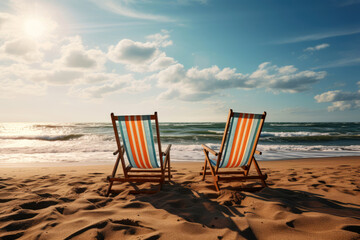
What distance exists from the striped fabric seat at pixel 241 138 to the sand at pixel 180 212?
545mm

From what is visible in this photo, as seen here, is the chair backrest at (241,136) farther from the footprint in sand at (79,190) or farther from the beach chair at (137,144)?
the footprint in sand at (79,190)

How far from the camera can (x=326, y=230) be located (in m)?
1.72

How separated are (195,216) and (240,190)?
1114 mm

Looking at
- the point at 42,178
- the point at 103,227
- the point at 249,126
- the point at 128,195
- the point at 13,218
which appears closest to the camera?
the point at 103,227

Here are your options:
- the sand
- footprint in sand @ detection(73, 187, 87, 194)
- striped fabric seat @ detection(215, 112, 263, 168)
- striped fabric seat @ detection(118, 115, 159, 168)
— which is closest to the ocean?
footprint in sand @ detection(73, 187, 87, 194)

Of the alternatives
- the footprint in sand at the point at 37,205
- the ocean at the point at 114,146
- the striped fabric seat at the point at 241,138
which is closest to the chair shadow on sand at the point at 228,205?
the striped fabric seat at the point at 241,138

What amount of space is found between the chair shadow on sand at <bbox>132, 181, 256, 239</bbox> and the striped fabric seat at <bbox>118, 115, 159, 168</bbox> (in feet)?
1.95

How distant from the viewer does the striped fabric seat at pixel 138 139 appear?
301 centimetres

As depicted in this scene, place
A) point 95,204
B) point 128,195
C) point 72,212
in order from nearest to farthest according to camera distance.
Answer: point 72,212, point 95,204, point 128,195

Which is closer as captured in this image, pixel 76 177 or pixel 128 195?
pixel 128 195

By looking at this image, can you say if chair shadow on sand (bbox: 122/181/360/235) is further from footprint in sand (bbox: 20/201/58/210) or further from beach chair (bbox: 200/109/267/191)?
footprint in sand (bbox: 20/201/58/210)

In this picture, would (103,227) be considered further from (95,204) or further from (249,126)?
→ (249,126)

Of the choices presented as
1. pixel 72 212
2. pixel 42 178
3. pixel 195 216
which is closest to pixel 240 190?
pixel 195 216

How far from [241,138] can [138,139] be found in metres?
1.69
